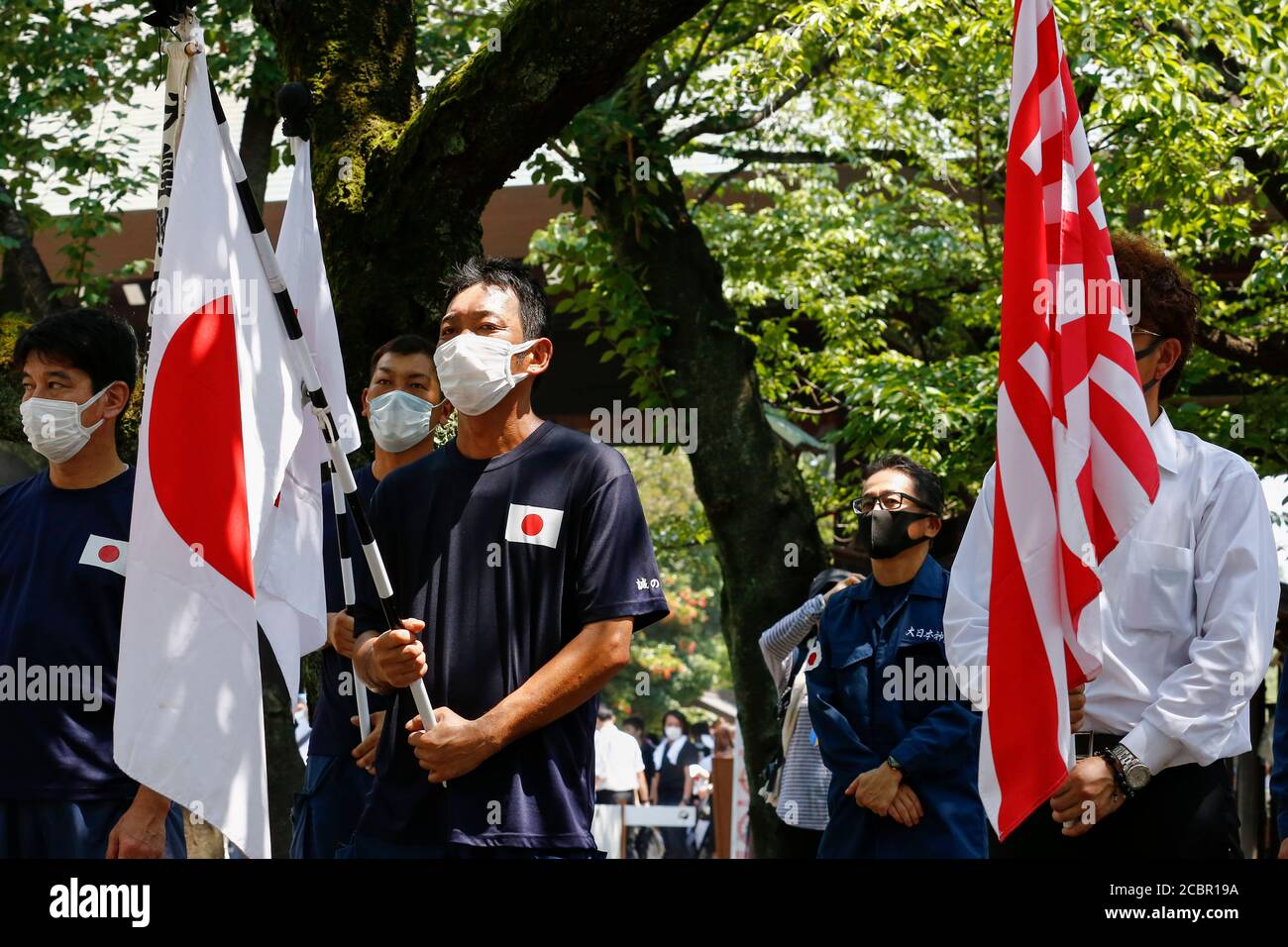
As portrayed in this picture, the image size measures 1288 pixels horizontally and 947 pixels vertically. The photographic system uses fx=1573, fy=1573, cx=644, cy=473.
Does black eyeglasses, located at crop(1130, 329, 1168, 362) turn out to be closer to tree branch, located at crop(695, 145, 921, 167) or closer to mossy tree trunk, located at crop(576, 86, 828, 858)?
mossy tree trunk, located at crop(576, 86, 828, 858)

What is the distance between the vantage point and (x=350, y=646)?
16.2 ft

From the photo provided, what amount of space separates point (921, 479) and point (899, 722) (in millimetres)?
990

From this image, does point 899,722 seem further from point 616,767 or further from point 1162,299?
point 616,767

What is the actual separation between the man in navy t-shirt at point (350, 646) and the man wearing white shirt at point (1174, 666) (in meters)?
2.16

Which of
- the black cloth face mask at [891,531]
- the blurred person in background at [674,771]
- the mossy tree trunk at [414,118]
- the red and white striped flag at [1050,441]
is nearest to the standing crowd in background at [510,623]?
the red and white striped flag at [1050,441]

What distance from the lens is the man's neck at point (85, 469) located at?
4648 mm

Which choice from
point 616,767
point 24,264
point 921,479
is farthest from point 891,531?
point 616,767

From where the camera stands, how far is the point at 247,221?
13.8 ft

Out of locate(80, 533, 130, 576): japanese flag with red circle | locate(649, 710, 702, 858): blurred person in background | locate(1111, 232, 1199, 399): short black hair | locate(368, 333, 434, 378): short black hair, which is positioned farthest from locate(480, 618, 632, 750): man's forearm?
locate(649, 710, 702, 858): blurred person in background

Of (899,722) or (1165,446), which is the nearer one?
(1165,446)

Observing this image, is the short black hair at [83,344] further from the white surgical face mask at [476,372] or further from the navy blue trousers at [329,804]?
the navy blue trousers at [329,804]

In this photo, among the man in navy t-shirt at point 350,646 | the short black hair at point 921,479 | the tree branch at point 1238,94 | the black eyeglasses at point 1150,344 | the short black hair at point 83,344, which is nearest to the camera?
the black eyeglasses at point 1150,344
